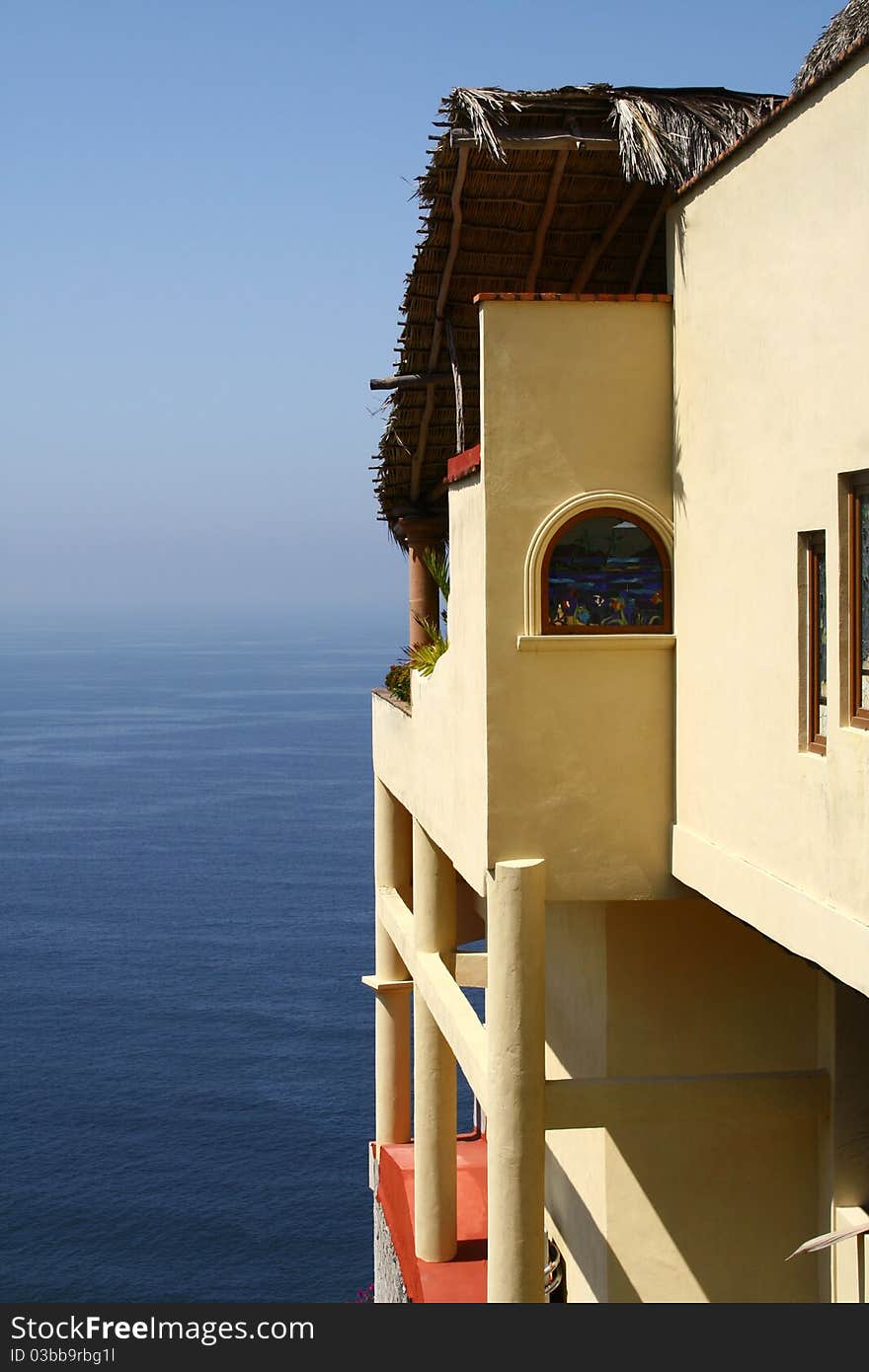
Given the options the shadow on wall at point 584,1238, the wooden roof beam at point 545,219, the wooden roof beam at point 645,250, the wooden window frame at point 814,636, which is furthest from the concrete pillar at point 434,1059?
the wooden window frame at point 814,636

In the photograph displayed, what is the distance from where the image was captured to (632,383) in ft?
37.7

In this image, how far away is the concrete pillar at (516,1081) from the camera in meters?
11.5

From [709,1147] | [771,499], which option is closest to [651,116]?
[771,499]

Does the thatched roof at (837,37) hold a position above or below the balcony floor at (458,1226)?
above

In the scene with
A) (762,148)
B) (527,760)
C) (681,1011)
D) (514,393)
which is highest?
(762,148)

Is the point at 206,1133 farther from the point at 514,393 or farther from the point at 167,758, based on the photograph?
the point at 167,758

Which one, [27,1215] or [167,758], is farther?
[167,758]

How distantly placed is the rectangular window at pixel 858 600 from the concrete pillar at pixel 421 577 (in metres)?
11.9

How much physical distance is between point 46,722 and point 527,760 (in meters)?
153

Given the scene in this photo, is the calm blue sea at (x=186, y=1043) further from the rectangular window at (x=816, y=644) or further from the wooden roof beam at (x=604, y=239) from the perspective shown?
the rectangular window at (x=816, y=644)

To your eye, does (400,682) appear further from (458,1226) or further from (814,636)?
(814,636)

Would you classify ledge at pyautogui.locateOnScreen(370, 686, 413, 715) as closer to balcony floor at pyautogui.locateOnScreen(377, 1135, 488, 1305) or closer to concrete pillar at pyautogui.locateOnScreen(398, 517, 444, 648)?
concrete pillar at pyautogui.locateOnScreen(398, 517, 444, 648)

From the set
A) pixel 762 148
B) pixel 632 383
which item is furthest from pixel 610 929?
pixel 762 148

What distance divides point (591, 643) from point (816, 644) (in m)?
2.71
